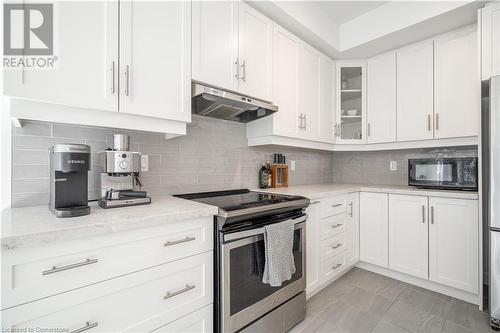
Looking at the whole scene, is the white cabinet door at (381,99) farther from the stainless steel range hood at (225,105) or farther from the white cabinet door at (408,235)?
the stainless steel range hood at (225,105)

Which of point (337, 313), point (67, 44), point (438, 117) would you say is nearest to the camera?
point (67, 44)

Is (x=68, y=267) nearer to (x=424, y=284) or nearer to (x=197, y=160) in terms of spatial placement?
(x=197, y=160)

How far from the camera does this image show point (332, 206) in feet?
7.04

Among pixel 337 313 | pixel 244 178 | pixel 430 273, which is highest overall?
pixel 244 178

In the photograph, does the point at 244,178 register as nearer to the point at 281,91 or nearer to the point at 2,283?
the point at 281,91

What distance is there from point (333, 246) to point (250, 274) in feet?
3.66

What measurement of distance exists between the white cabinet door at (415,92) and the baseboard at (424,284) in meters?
1.39

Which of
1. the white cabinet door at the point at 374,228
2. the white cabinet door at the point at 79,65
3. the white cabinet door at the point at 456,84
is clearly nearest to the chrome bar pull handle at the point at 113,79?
the white cabinet door at the point at 79,65

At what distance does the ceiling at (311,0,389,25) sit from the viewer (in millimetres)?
2250

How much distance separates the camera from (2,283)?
735 millimetres

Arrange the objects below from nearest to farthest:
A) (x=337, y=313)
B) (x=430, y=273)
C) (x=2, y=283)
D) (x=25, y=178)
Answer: (x=2, y=283), (x=25, y=178), (x=337, y=313), (x=430, y=273)

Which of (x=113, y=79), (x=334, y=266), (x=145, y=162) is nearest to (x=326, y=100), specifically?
(x=334, y=266)

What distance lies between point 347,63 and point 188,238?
9.04 ft

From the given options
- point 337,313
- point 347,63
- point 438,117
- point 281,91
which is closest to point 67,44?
point 281,91
